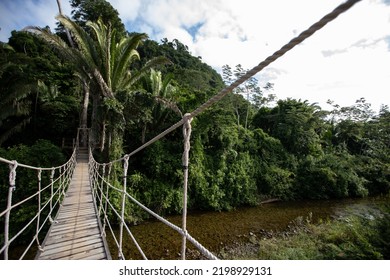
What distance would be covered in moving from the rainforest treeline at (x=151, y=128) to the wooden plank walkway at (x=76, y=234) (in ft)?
10.6

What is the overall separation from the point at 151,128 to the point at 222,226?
15.5 feet

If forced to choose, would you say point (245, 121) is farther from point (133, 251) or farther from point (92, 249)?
point (92, 249)

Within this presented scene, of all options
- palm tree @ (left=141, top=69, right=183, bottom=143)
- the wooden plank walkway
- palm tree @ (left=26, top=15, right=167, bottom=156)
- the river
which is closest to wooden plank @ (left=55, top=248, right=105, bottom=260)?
the wooden plank walkway

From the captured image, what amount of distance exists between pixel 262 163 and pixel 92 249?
10.7 metres

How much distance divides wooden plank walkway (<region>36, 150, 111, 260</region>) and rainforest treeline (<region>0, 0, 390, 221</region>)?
3.24 metres

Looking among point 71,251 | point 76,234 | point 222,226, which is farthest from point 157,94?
point 71,251

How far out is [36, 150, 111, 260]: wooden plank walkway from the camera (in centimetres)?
204

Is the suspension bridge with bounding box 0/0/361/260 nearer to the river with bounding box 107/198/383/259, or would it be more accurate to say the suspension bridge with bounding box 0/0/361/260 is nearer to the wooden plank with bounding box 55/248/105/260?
the wooden plank with bounding box 55/248/105/260

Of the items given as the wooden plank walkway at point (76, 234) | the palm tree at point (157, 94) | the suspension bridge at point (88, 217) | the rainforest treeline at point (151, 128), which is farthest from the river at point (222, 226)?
the palm tree at point (157, 94)

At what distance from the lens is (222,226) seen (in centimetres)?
778

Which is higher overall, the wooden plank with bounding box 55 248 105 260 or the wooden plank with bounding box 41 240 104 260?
the wooden plank with bounding box 41 240 104 260

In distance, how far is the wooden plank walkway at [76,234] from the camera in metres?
2.04

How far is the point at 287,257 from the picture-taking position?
4.95 m

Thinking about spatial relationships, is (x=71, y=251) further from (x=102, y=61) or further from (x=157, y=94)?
(x=157, y=94)
